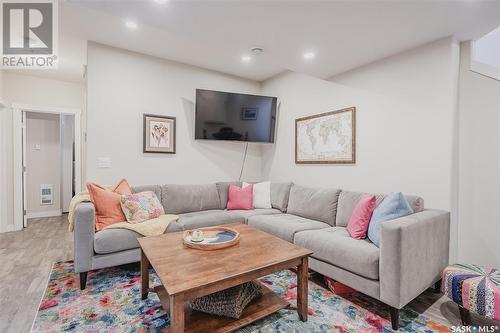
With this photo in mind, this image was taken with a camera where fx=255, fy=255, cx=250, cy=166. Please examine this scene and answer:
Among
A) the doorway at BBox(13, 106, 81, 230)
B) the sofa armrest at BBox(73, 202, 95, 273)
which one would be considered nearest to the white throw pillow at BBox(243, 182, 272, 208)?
the sofa armrest at BBox(73, 202, 95, 273)

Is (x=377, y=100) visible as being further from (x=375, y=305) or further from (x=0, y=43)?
(x=0, y=43)

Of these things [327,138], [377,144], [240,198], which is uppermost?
[327,138]

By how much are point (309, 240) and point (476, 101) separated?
207cm

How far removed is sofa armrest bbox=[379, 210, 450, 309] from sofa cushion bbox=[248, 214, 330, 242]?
0.95m

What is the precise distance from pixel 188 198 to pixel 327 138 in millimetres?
2026

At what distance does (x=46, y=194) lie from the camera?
16.5 feet

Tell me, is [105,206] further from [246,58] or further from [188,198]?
[246,58]

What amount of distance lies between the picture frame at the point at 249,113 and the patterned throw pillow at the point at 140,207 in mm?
1797

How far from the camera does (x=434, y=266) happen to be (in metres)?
2.07

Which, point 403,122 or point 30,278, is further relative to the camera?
point 403,122

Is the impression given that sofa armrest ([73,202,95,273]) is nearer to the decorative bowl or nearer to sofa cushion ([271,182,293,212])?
the decorative bowl

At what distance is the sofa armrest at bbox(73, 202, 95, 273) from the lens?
2199mm

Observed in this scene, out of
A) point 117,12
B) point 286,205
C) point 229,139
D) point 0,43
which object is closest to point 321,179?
point 286,205

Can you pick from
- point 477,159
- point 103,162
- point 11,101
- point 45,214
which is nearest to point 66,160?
point 45,214
